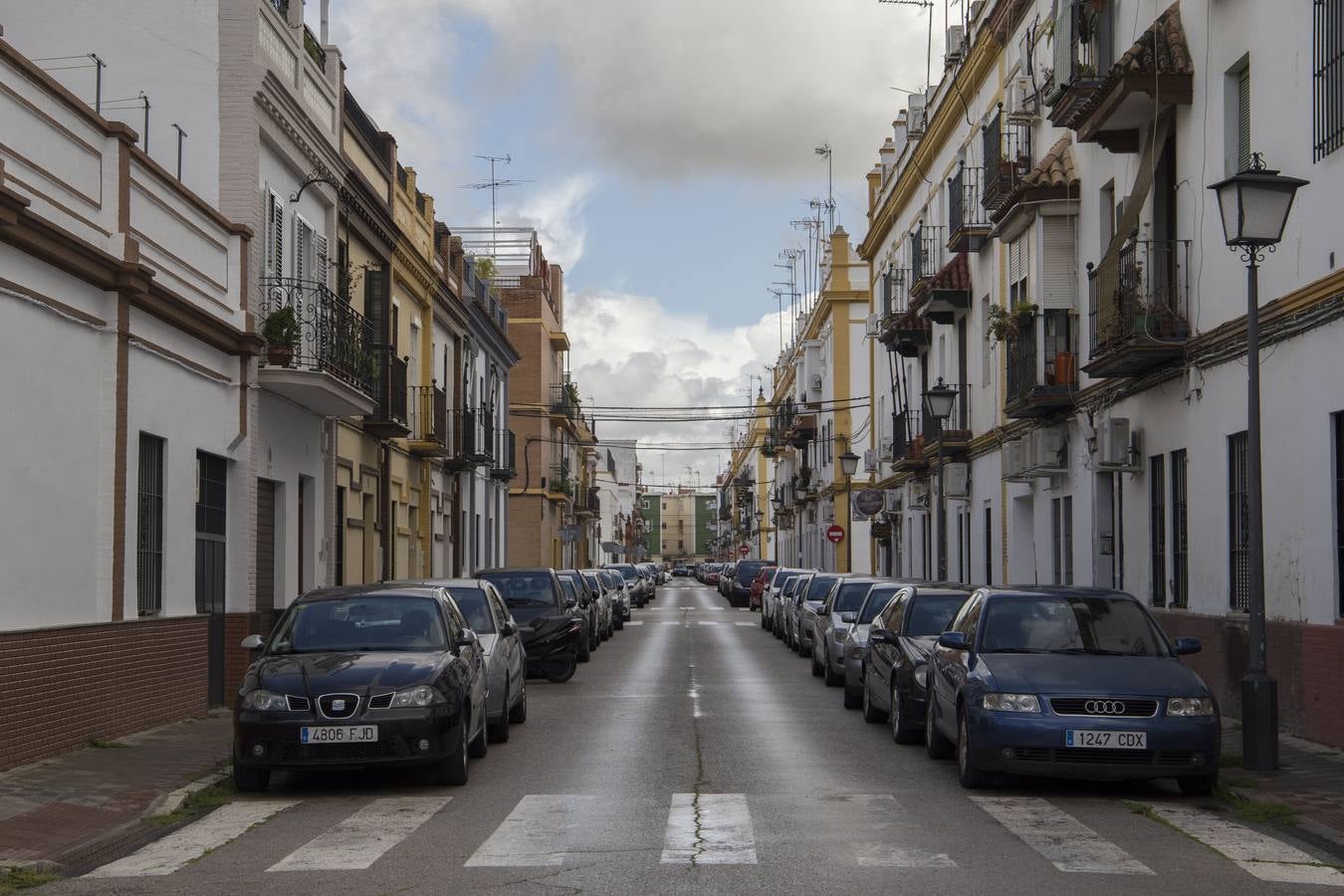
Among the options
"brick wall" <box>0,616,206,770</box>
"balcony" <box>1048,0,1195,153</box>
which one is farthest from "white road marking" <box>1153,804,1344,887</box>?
"balcony" <box>1048,0,1195,153</box>

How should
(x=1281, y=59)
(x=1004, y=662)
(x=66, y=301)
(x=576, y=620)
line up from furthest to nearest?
(x=576, y=620) < (x=1281, y=59) < (x=66, y=301) < (x=1004, y=662)

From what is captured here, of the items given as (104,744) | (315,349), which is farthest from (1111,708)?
(315,349)

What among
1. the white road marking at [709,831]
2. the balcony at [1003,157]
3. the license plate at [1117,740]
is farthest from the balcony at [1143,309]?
the white road marking at [709,831]

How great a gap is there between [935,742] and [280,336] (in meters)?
10.3

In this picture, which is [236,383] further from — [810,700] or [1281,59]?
[1281,59]

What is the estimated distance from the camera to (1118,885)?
8180 millimetres

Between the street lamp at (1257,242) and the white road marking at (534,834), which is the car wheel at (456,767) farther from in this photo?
the street lamp at (1257,242)

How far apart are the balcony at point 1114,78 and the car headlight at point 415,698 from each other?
10.8 m

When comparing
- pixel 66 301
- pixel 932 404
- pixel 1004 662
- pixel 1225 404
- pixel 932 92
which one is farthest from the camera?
pixel 932 92

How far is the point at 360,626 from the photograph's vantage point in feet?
42.2

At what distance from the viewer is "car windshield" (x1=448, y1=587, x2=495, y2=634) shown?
15.9 m

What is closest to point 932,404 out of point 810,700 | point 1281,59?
point 810,700

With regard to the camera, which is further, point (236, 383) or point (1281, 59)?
point (236, 383)

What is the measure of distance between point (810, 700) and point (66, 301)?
1004 centimetres
